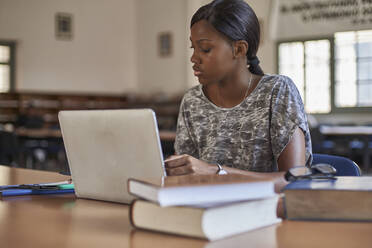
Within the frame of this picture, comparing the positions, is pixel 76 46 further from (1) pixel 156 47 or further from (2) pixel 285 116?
(2) pixel 285 116

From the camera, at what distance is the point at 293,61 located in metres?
10.2

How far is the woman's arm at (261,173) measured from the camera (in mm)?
1241

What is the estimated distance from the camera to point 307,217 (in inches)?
37.8

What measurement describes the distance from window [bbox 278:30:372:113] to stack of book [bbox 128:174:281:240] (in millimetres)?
9242

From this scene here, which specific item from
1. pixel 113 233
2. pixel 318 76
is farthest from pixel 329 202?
pixel 318 76

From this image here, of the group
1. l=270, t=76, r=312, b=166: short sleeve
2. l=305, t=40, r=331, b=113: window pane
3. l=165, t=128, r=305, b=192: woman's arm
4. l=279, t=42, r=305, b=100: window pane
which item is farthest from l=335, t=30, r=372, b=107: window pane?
l=165, t=128, r=305, b=192: woman's arm

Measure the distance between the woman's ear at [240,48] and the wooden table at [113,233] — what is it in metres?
0.72

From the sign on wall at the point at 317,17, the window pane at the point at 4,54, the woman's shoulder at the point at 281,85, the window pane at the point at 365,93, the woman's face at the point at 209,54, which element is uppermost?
the sign on wall at the point at 317,17

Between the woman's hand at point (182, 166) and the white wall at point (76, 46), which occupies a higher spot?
the white wall at point (76, 46)

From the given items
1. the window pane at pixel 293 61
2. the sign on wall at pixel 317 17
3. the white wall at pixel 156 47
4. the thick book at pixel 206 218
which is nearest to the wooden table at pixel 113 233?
the thick book at pixel 206 218

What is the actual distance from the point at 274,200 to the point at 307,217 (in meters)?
0.10

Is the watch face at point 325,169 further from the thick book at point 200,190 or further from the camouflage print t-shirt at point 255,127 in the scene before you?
the camouflage print t-shirt at point 255,127

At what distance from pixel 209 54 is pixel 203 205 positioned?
0.87 m

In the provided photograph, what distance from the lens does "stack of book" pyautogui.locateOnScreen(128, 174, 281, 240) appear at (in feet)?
2.57
